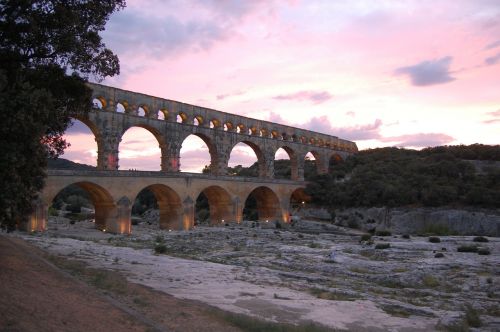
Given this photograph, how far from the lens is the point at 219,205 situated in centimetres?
4547

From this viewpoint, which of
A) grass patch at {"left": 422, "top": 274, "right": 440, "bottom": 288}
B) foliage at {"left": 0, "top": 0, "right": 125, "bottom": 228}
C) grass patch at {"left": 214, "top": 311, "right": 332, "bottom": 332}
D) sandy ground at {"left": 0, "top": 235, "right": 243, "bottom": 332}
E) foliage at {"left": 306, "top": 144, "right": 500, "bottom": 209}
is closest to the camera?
sandy ground at {"left": 0, "top": 235, "right": 243, "bottom": 332}

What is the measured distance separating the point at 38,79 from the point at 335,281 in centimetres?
1135

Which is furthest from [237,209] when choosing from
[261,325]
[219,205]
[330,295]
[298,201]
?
[261,325]

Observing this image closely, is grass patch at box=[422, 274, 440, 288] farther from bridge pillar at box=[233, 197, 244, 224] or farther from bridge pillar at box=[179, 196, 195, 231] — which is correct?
bridge pillar at box=[233, 197, 244, 224]

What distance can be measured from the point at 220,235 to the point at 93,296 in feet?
75.5

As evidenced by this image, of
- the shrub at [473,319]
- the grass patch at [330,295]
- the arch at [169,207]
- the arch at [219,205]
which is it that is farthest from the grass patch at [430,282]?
the arch at [219,205]

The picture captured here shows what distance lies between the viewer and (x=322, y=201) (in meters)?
55.0

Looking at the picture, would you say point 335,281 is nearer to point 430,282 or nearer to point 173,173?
point 430,282

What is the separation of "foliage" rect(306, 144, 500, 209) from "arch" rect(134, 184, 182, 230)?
70.0ft

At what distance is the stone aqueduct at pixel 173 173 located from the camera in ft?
111

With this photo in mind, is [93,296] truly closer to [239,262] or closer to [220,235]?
[239,262]

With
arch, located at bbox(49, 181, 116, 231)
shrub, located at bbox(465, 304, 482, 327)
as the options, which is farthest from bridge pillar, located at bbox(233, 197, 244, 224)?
shrub, located at bbox(465, 304, 482, 327)

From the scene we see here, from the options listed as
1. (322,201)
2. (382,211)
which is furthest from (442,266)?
(322,201)

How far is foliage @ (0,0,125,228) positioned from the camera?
Answer: 956 centimetres
